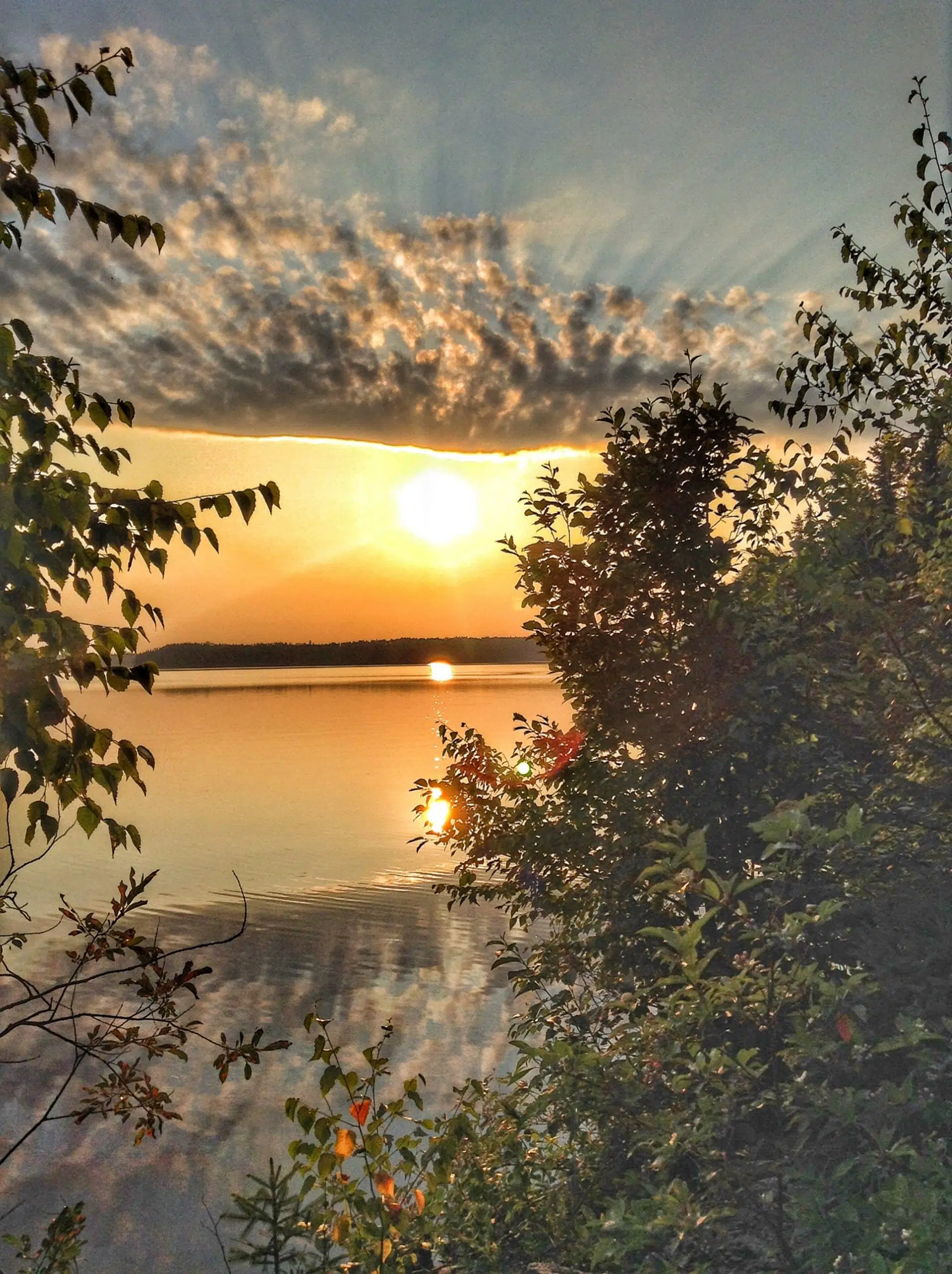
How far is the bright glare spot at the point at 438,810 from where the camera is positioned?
7.06 m

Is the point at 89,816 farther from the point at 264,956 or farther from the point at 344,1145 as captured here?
the point at 264,956

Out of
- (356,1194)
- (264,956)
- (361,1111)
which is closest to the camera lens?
(361,1111)

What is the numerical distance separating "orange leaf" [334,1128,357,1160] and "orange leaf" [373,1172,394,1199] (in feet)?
0.91

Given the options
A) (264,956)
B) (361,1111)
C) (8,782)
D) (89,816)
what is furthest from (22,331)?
(264,956)

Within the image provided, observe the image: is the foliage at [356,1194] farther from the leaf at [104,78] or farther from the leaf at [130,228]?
the leaf at [104,78]

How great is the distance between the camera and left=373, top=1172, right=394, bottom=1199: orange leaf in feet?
13.2

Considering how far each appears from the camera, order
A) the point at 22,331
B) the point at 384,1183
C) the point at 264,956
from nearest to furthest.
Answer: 1. the point at 22,331
2. the point at 384,1183
3. the point at 264,956

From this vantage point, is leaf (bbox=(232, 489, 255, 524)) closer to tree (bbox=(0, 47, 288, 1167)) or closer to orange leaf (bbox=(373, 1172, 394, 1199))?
tree (bbox=(0, 47, 288, 1167))

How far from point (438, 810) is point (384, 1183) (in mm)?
3238

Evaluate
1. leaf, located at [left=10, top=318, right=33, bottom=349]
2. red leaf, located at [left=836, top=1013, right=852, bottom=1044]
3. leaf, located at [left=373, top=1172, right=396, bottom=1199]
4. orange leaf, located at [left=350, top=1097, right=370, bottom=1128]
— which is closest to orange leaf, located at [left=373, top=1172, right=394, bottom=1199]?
leaf, located at [left=373, top=1172, right=396, bottom=1199]

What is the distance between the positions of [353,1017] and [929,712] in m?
9.19

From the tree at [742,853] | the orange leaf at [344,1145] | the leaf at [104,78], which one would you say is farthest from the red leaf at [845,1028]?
the leaf at [104,78]

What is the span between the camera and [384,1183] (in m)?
4.04

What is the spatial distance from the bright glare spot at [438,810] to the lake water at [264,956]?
1.40 meters
